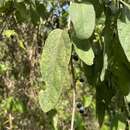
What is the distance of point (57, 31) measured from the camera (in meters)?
0.96

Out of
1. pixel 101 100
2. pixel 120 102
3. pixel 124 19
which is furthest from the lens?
pixel 120 102

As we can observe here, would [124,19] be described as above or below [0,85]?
above

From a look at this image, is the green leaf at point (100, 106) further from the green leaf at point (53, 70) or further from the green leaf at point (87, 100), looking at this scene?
the green leaf at point (87, 100)

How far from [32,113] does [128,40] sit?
1762 mm

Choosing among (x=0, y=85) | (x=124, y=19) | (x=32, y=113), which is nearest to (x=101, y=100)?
(x=124, y=19)

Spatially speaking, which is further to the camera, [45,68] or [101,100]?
[101,100]

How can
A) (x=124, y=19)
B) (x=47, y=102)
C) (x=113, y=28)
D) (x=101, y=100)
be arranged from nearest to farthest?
(x=47, y=102), (x=124, y=19), (x=113, y=28), (x=101, y=100)

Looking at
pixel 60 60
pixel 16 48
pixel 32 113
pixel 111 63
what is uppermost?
pixel 60 60

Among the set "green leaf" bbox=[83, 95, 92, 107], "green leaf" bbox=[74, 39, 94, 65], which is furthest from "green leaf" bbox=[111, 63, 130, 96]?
"green leaf" bbox=[83, 95, 92, 107]

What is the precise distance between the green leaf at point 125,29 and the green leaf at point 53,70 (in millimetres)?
105

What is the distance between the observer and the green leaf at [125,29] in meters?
0.95

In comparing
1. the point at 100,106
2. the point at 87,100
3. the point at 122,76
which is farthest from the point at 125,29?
the point at 87,100

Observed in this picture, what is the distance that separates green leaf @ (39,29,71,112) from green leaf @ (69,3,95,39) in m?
0.04

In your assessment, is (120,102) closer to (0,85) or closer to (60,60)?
(60,60)
